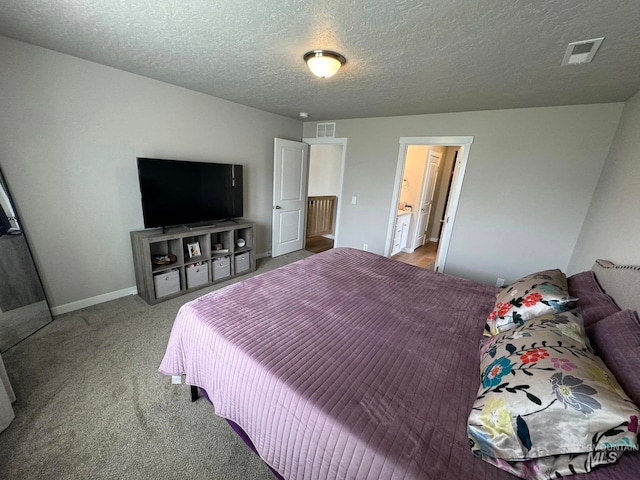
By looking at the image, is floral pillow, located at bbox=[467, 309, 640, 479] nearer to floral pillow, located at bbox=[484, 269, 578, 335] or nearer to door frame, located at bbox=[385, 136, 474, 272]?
floral pillow, located at bbox=[484, 269, 578, 335]

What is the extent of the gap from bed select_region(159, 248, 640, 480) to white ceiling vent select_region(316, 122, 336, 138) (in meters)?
3.06

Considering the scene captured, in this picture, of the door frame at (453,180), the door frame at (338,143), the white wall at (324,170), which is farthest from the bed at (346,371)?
the white wall at (324,170)

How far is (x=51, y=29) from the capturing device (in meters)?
1.69

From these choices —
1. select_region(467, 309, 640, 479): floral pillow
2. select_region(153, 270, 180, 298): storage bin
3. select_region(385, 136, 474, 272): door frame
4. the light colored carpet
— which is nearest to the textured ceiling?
select_region(385, 136, 474, 272): door frame

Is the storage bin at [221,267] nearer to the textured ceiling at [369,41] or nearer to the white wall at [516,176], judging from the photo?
the textured ceiling at [369,41]

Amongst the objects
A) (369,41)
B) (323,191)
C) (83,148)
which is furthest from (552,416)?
(323,191)

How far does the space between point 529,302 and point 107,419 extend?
2.46 meters

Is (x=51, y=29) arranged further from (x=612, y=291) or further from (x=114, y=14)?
(x=612, y=291)

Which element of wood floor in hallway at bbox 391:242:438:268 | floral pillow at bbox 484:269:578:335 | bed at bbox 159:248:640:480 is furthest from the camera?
wood floor in hallway at bbox 391:242:438:268

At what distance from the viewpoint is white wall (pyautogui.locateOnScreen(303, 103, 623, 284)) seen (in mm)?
2527

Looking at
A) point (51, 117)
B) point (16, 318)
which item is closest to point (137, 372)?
point (16, 318)

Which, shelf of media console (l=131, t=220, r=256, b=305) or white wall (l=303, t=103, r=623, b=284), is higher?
white wall (l=303, t=103, r=623, b=284)

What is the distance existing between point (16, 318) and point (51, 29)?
87.4 inches

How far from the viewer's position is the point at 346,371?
3.54ft
